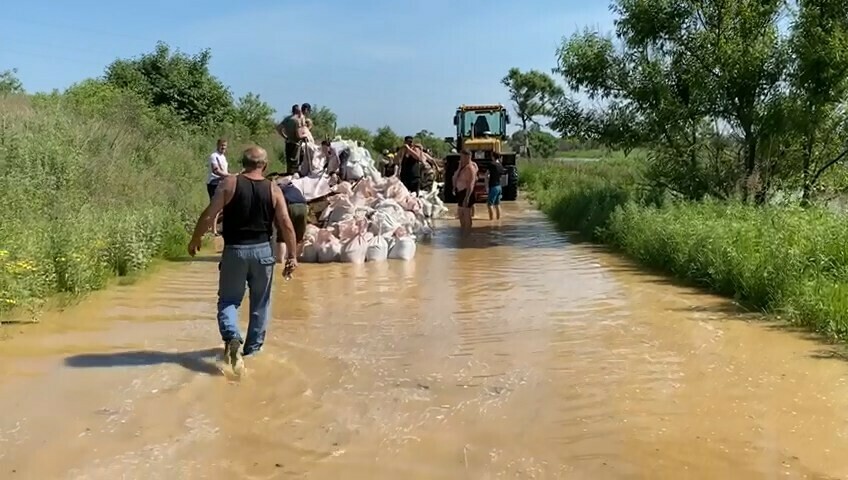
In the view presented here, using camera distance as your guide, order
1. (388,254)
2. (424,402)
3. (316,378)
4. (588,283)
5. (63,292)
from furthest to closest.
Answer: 1. (388,254)
2. (588,283)
3. (63,292)
4. (316,378)
5. (424,402)

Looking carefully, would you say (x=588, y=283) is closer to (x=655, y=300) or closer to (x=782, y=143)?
(x=655, y=300)

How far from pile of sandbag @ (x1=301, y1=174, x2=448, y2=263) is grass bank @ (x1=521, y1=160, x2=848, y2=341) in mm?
3218

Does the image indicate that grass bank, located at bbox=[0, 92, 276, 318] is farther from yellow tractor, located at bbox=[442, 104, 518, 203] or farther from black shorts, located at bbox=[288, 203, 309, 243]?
yellow tractor, located at bbox=[442, 104, 518, 203]

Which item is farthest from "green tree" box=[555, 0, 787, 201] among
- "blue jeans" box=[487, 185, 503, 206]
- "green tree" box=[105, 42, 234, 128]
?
"green tree" box=[105, 42, 234, 128]

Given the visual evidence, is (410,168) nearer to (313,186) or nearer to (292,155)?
(292,155)

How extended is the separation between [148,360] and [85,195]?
750cm

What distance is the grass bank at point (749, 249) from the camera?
793cm

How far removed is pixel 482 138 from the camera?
24781mm

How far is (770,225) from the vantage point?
10.9 meters

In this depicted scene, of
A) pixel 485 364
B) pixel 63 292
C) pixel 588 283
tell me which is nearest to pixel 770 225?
pixel 588 283

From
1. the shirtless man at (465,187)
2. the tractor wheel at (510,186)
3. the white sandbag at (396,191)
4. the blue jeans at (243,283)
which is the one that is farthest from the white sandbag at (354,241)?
the tractor wheel at (510,186)

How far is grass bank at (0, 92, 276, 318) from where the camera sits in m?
8.69

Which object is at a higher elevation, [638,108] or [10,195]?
[638,108]

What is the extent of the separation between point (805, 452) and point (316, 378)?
3.21 m
